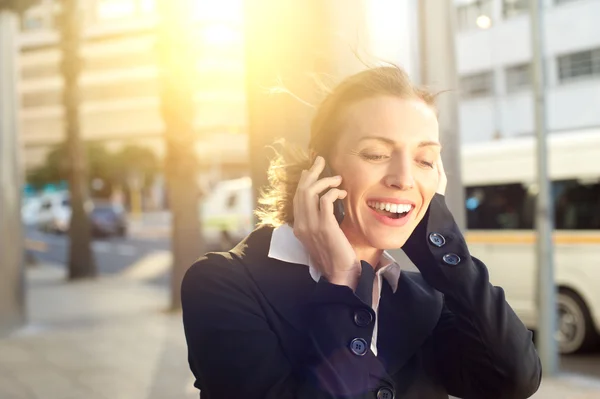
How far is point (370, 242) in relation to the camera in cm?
152

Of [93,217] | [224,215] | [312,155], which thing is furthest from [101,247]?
[312,155]

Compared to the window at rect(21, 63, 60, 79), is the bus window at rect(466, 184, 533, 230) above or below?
below

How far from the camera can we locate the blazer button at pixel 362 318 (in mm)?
1469

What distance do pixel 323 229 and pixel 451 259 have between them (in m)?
0.24

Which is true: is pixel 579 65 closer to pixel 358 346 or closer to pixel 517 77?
pixel 517 77

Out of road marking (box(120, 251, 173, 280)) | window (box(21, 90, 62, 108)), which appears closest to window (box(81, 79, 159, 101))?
window (box(21, 90, 62, 108))

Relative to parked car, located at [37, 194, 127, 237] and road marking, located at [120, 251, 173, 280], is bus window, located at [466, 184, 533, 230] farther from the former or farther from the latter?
parked car, located at [37, 194, 127, 237]

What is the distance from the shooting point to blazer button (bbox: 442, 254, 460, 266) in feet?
5.03

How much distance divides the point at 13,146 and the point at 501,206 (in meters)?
5.33

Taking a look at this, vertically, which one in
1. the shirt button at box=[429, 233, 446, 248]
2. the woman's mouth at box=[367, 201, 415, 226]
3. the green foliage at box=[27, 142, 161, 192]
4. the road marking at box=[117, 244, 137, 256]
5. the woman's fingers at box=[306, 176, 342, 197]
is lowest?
the road marking at box=[117, 244, 137, 256]

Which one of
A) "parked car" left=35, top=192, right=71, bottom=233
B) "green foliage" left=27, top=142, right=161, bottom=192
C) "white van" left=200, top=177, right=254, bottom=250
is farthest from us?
"green foliage" left=27, top=142, right=161, bottom=192

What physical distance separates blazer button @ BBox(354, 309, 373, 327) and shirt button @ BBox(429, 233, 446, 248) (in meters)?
0.18

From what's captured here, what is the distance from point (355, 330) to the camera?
1463 millimetres

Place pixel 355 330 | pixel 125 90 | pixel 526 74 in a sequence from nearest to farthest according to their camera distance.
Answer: pixel 355 330, pixel 526 74, pixel 125 90
